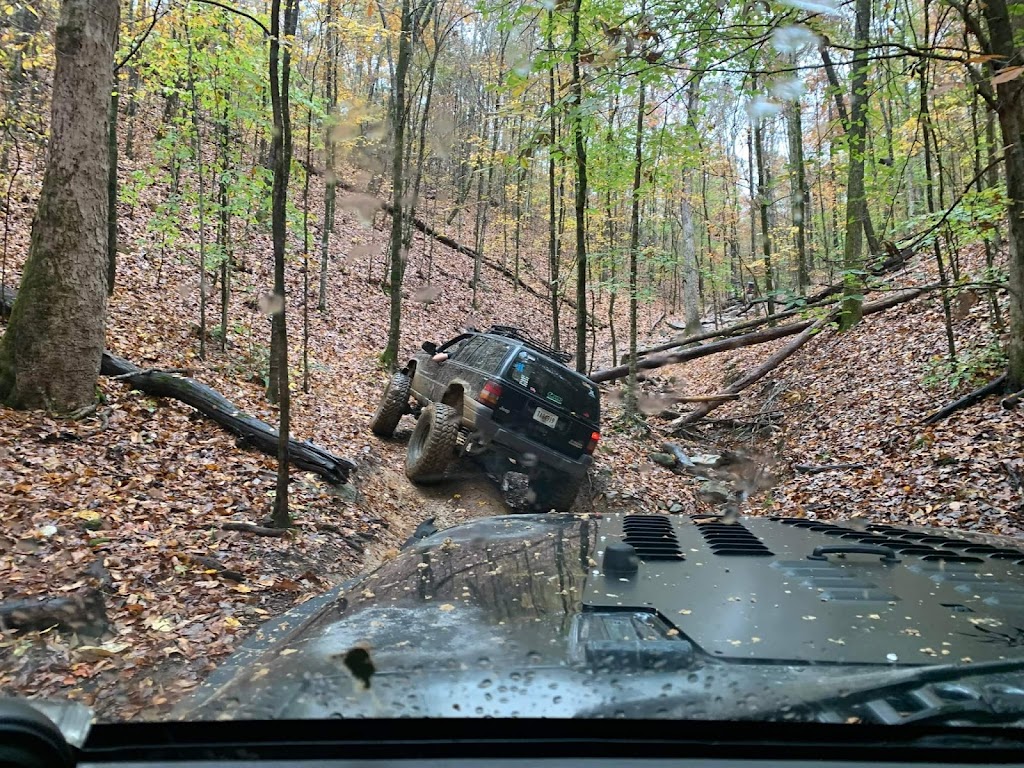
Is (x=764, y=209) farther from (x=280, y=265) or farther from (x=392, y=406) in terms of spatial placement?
(x=280, y=265)

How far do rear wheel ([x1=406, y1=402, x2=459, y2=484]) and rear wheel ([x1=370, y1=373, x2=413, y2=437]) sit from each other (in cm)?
126

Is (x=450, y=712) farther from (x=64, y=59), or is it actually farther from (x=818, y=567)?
(x=64, y=59)

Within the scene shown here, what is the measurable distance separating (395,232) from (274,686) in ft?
47.1

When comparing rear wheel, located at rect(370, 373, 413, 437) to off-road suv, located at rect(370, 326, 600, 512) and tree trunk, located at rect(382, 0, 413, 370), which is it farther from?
tree trunk, located at rect(382, 0, 413, 370)

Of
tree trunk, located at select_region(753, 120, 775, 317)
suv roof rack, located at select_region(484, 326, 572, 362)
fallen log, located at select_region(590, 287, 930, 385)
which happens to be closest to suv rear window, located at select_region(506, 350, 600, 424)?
suv roof rack, located at select_region(484, 326, 572, 362)

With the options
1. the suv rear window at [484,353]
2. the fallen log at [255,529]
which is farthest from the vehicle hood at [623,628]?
the suv rear window at [484,353]

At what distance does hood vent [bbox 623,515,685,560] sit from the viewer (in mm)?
2850

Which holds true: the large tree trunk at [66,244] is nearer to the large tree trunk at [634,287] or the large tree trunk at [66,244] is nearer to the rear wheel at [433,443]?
the rear wheel at [433,443]

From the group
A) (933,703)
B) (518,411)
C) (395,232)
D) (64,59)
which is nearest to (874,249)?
(395,232)

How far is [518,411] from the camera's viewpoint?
8961 mm

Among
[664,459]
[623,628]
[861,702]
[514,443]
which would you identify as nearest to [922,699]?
[861,702]

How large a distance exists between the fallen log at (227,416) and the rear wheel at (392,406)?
2624mm

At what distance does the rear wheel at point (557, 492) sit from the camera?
9.52 metres

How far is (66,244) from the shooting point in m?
6.77
